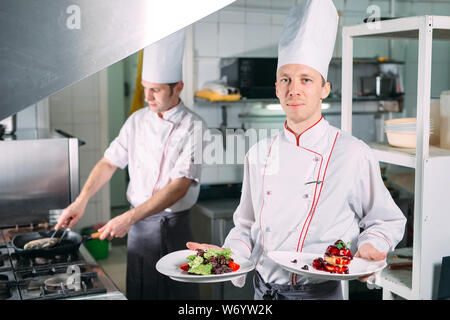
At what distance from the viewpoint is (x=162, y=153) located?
1.28m

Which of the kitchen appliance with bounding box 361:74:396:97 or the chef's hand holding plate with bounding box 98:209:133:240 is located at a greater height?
the kitchen appliance with bounding box 361:74:396:97

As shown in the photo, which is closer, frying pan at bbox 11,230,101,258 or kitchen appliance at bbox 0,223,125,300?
kitchen appliance at bbox 0,223,125,300

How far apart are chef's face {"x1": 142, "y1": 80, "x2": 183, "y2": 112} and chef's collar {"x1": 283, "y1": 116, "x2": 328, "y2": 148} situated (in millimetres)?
638

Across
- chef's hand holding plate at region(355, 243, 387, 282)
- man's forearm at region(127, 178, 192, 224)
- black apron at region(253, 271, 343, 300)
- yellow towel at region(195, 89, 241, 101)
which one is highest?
yellow towel at region(195, 89, 241, 101)

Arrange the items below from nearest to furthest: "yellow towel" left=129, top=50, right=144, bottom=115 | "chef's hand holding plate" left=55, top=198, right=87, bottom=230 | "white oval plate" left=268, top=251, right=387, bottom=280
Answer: "white oval plate" left=268, top=251, right=387, bottom=280
"chef's hand holding plate" left=55, top=198, right=87, bottom=230
"yellow towel" left=129, top=50, right=144, bottom=115

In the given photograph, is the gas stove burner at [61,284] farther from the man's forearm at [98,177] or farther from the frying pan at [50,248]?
the man's forearm at [98,177]

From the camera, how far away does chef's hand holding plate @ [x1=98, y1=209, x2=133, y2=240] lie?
1.05 metres

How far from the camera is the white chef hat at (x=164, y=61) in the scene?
120 centimetres

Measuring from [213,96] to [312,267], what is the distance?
1.08m

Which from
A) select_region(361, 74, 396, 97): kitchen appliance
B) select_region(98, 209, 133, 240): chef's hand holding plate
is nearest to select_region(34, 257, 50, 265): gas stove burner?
select_region(98, 209, 133, 240): chef's hand holding plate

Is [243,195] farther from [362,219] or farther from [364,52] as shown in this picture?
[364,52]

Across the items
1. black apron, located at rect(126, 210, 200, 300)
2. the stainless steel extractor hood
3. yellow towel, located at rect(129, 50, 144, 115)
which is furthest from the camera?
yellow towel, located at rect(129, 50, 144, 115)

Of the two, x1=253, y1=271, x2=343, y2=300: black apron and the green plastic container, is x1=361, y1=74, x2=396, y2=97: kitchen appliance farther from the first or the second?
x1=253, y1=271, x2=343, y2=300: black apron

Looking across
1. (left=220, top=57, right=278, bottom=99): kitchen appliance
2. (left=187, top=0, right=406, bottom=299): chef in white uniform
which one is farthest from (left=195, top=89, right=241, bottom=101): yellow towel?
(left=187, top=0, right=406, bottom=299): chef in white uniform
